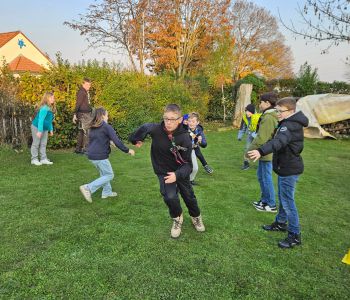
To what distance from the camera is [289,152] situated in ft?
12.5

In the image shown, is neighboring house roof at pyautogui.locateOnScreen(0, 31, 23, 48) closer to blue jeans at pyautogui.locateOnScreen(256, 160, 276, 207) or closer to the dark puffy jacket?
the dark puffy jacket

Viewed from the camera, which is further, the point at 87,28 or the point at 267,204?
the point at 87,28

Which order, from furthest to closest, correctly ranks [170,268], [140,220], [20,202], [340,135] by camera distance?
[340,135], [20,202], [140,220], [170,268]

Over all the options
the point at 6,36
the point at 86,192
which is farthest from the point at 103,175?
the point at 6,36

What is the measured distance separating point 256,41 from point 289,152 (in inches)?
1687

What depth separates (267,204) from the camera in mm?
5180

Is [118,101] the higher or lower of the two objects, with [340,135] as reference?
higher

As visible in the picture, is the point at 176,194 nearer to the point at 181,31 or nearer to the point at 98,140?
the point at 98,140

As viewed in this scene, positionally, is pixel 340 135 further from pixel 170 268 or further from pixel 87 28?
pixel 87 28

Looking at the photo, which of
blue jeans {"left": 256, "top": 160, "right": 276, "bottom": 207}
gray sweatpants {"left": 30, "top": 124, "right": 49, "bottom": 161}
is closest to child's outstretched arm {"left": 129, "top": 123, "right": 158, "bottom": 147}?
blue jeans {"left": 256, "top": 160, "right": 276, "bottom": 207}

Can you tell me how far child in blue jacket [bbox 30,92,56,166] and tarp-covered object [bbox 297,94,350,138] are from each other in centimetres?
1154

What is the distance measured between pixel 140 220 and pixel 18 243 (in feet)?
5.30

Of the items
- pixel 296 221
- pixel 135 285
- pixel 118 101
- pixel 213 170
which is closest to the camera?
pixel 135 285

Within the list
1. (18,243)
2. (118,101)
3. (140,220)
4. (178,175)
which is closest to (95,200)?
(140,220)
